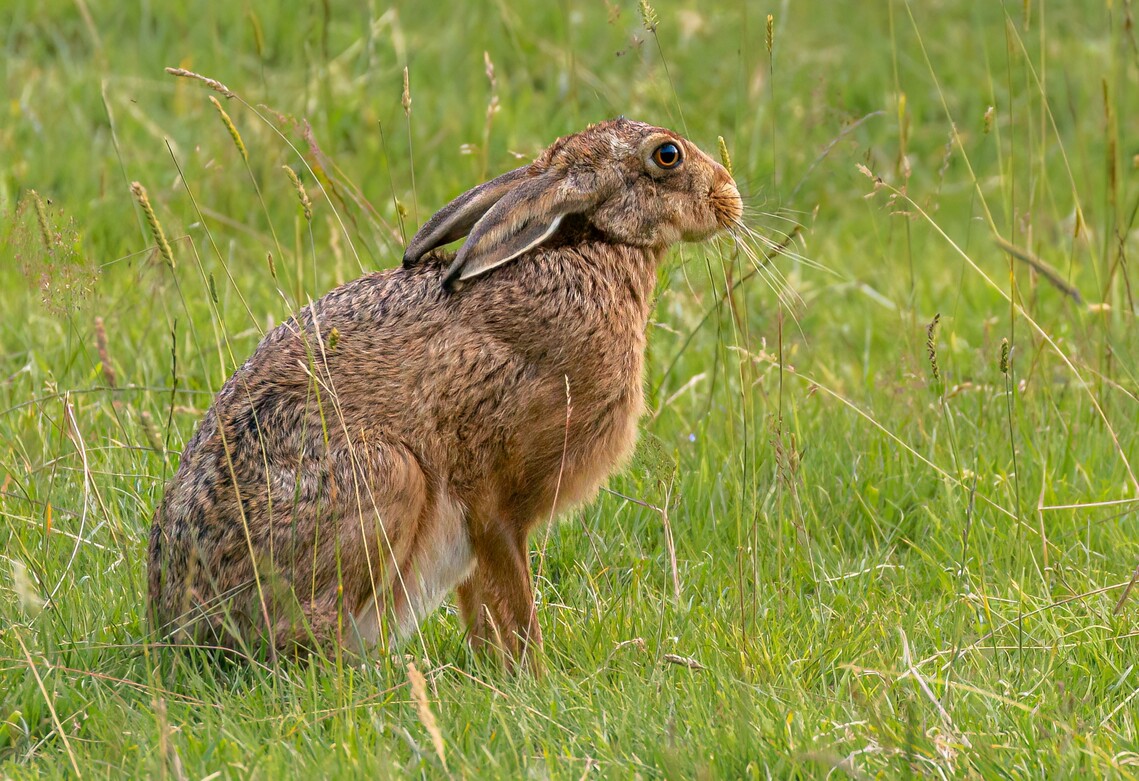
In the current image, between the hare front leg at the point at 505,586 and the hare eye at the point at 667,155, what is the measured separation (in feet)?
3.50

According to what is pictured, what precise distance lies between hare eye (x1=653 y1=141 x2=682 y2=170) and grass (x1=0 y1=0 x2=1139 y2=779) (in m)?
0.12

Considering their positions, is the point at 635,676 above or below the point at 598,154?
below

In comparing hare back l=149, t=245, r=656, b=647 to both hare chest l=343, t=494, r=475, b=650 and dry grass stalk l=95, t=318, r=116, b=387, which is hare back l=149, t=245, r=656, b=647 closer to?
hare chest l=343, t=494, r=475, b=650

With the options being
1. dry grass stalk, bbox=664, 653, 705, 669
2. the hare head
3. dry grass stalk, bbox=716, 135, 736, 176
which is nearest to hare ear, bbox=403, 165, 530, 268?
the hare head

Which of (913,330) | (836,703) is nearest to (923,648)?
(836,703)

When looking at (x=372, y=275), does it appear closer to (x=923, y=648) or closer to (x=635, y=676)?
(x=635, y=676)

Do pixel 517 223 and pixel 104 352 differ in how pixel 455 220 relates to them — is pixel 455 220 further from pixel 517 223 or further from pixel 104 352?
pixel 104 352

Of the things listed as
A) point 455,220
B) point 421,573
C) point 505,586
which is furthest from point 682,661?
point 455,220

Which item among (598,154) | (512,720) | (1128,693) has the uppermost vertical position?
(598,154)

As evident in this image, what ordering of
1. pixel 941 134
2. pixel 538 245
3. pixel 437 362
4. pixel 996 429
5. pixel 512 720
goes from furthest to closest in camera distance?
pixel 941 134
pixel 996 429
pixel 538 245
pixel 437 362
pixel 512 720

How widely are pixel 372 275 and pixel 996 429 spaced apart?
224 cm

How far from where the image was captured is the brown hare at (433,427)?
3.51 meters

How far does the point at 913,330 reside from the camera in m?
5.13

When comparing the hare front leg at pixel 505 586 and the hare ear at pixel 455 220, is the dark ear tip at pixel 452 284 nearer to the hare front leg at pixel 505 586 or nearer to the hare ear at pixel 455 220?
the hare ear at pixel 455 220
